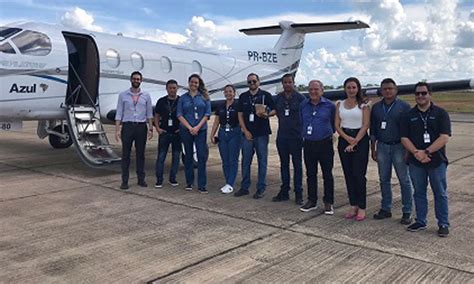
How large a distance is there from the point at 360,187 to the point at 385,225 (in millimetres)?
519

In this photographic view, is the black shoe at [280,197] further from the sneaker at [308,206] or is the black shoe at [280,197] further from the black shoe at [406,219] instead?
the black shoe at [406,219]

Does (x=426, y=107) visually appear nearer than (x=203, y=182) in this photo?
Yes

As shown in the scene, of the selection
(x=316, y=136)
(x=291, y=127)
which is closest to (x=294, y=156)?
(x=291, y=127)

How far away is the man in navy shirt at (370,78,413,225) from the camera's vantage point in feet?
16.9

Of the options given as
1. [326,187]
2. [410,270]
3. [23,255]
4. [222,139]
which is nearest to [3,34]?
[222,139]

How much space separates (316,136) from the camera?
18.3 feet

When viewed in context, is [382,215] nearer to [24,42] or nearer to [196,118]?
[196,118]

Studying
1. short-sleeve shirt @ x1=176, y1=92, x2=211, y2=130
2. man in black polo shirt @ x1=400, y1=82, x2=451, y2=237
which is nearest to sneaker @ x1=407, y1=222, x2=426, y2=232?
man in black polo shirt @ x1=400, y1=82, x2=451, y2=237

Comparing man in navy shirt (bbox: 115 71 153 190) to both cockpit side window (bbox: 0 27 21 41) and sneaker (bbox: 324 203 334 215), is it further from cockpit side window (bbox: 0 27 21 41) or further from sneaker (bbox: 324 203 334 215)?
sneaker (bbox: 324 203 334 215)

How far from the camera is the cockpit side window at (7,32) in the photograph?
812cm

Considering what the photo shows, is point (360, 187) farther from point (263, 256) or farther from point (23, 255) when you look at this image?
point (23, 255)

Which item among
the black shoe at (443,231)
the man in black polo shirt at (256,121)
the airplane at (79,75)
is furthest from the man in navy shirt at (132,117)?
the black shoe at (443,231)

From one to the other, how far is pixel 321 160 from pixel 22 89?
5709 mm

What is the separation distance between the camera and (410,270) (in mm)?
3846
